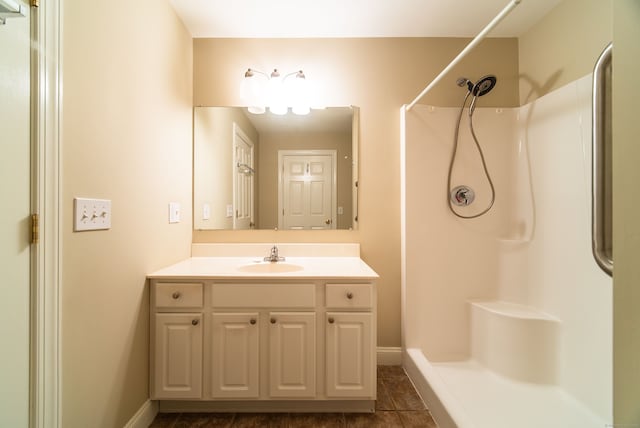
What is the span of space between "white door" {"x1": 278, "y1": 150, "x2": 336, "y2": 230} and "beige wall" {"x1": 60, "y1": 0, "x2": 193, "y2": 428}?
0.72 metres

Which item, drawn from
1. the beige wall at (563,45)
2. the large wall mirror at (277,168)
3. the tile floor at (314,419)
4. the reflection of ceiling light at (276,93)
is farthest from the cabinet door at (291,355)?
the beige wall at (563,45)

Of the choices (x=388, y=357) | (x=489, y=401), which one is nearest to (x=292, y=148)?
(x=388, y=357)

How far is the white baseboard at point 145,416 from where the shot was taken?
1.28 metres

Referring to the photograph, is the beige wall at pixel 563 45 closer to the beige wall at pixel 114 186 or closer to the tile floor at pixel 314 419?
the tile floor at pixel 314 419

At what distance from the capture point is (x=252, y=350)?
1411 millimetres

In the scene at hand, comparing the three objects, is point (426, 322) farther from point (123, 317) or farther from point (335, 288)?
point (123, 317)

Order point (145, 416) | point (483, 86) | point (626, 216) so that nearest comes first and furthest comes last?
point (626, 216)
point (145, 416)
point (483, 86)

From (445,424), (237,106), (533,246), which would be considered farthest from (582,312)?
(237,106)

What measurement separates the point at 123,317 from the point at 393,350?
163 cm

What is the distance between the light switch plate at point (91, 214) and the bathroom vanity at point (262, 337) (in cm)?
43

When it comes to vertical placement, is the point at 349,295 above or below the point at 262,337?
above

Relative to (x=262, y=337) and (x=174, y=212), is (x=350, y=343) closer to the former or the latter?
(x=262, y=337)

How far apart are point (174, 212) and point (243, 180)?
1.64 feet

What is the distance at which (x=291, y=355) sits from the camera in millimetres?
1412
